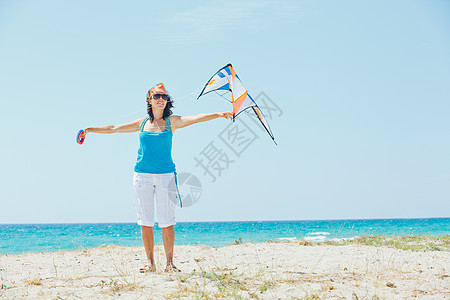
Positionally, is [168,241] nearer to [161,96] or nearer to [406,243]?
[161,96]

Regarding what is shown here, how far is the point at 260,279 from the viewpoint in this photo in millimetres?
3910

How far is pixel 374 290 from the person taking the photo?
3605 millimetres

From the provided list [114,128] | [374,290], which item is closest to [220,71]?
[114,128]

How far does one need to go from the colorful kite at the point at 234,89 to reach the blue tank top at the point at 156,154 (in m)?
0.91

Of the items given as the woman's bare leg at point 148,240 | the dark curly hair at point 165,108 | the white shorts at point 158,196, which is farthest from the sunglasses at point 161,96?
the woman's bare leg at point 148,240

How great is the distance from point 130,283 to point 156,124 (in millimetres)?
1953

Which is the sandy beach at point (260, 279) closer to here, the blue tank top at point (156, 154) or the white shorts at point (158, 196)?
the white shorts at point (158, 196)

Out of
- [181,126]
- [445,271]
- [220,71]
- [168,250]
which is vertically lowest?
[445,271]

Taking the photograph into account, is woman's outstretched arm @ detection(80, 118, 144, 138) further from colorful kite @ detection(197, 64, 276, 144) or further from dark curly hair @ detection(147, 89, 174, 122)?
colorful kite @ detection(197, 64, 276, 144)

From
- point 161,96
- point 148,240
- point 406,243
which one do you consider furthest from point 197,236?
point 161,96

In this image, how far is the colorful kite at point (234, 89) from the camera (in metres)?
4.60

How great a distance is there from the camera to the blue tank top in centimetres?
451

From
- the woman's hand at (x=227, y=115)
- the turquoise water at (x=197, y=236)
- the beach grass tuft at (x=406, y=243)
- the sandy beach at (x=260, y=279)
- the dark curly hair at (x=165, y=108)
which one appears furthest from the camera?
the turquoise water at (x=197, y=236)

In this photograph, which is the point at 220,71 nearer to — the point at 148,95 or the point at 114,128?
the point at 148,95
